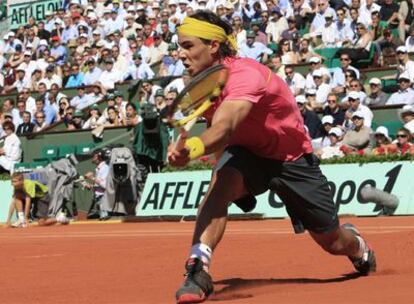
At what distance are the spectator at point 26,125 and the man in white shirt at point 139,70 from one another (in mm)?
2850

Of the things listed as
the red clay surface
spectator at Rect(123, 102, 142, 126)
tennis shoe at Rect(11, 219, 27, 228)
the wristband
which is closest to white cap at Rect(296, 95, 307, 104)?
spectator at Rect(123, 102, 142, 126)

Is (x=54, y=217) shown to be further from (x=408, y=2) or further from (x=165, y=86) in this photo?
(x=408, y=2)

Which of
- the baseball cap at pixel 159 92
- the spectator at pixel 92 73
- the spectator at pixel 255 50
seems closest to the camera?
the baseball cap at pixel 159 92

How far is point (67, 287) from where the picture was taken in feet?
28.2

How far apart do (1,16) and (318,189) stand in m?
32.4

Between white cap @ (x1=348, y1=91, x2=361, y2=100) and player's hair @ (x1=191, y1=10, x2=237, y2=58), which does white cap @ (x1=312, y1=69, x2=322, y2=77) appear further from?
player's hair @ (x1=191, y1=10, x2=237, y2=58)

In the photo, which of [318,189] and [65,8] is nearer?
[318,189]

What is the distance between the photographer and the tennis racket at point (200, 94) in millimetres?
6957

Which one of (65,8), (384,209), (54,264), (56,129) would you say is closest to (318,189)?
(54,264)

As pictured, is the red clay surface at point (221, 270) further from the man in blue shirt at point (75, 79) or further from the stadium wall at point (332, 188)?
the man in blue shirt at point (75, 79)

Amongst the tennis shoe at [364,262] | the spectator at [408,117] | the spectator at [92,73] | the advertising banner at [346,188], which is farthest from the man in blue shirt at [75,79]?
the tennis shoe at [364,262]

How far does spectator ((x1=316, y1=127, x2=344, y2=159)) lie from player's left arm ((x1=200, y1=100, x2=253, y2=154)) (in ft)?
41.8

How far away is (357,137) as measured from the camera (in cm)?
2011

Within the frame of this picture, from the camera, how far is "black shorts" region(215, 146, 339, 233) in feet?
25.7
